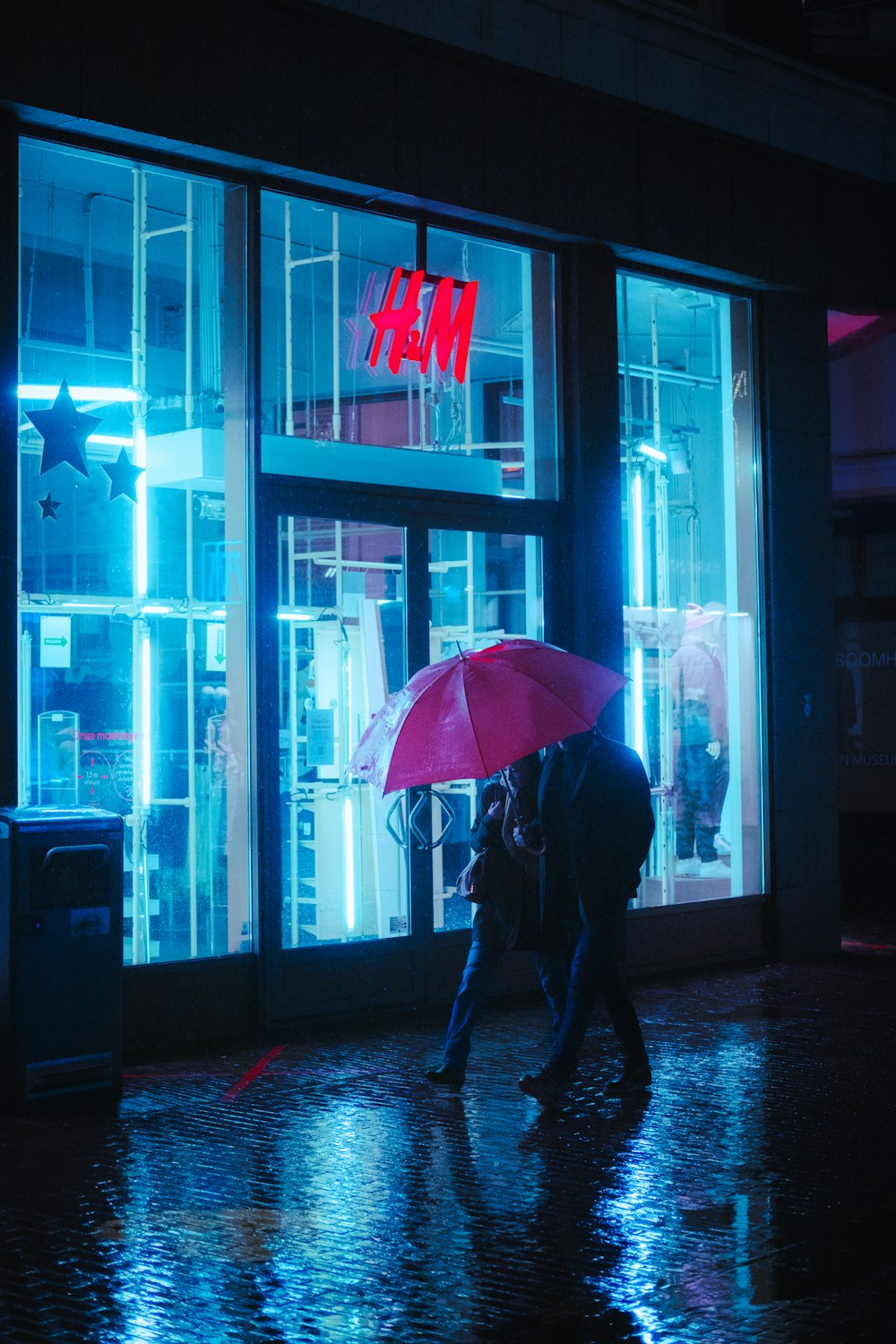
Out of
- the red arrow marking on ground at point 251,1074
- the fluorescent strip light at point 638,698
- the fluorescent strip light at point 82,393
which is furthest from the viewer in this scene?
the fluorescent strip light at point 638,698

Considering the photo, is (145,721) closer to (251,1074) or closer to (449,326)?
(251,1074)

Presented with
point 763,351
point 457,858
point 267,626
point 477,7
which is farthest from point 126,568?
point 763,351

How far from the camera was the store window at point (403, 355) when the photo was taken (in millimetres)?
9508

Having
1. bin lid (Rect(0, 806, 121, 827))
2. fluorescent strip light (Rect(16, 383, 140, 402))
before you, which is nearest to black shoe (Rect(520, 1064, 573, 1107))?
bin lid (Rect(0, 806, 121, 827))

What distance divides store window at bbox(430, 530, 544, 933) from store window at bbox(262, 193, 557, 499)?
0.40 meters

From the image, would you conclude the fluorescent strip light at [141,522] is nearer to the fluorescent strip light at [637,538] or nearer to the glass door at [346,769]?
the glass door at [346,769]

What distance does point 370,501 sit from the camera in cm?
972

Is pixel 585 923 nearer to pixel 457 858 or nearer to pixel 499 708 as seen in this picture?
pixel 499 708

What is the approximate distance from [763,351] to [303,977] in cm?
603

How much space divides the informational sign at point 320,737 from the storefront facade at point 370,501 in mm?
31

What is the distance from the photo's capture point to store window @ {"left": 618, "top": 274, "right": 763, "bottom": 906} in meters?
11.4

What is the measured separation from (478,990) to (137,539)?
317 centimetres

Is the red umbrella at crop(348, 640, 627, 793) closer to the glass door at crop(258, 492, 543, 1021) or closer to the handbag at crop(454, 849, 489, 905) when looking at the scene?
the handbag at crop(454, 849, 489, 905)

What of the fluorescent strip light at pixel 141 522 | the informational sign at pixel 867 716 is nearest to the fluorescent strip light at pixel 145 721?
the fluorescent strip light at pixel 141 522
